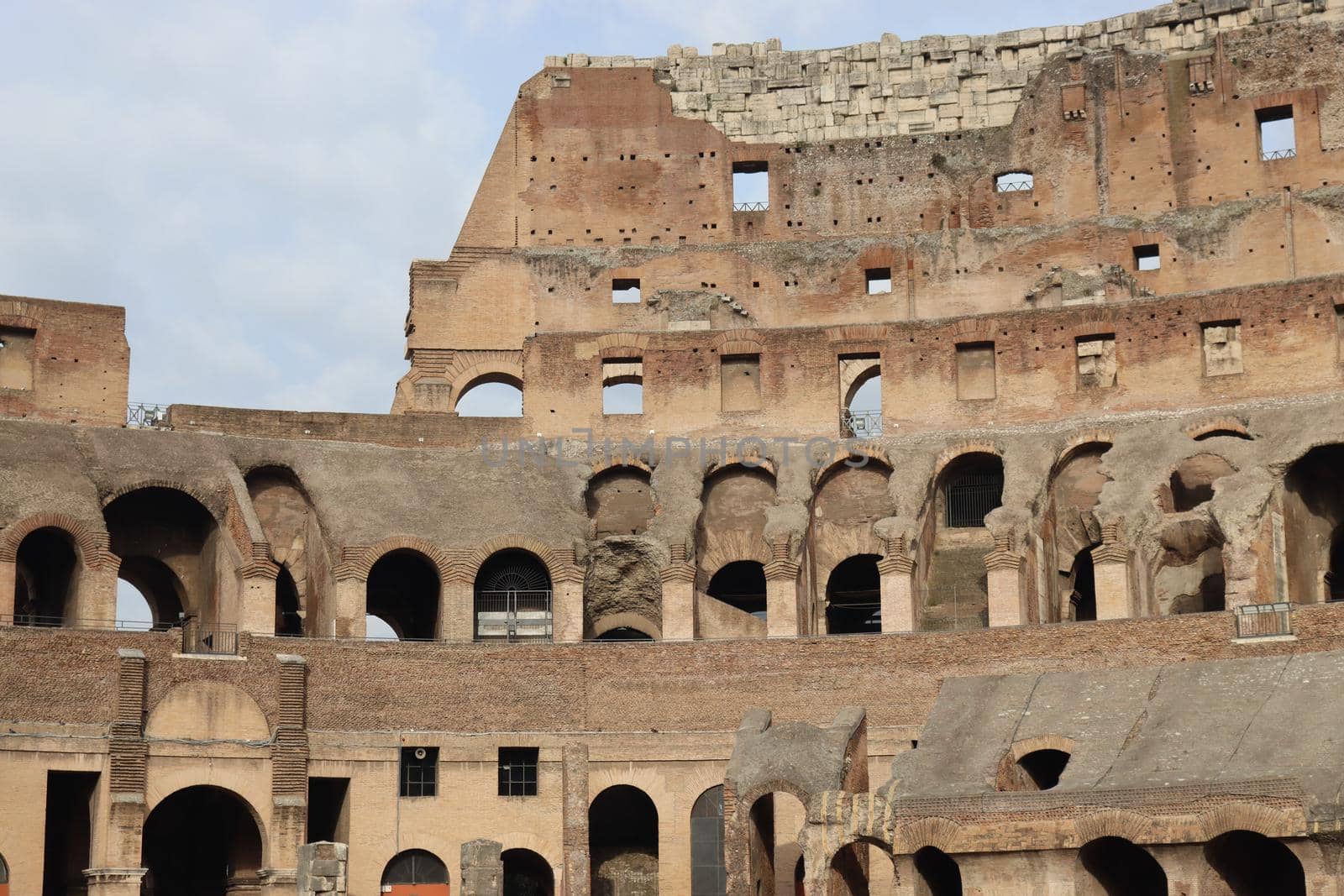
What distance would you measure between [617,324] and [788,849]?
17.7 metres

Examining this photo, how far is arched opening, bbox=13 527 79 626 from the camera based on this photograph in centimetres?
4212

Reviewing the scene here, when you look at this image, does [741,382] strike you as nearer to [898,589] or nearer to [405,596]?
[898,589]

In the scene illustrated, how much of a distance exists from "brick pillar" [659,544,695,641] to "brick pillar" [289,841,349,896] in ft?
32.3

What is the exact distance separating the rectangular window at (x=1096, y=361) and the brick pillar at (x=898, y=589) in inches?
249

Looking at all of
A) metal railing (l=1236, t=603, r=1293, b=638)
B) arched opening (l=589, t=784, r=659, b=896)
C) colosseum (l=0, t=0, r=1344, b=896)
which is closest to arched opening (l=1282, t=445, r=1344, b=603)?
colosseum (l=0, t=0, r=1344, b=896)

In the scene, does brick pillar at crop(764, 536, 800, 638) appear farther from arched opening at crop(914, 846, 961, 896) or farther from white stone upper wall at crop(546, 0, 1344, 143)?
white stone upper wall at crop(546, 0, 1344, 143)

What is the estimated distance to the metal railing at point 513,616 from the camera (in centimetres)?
4362

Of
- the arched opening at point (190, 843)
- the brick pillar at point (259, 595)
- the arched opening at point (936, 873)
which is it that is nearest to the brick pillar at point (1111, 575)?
the arched opening at point (936, 873)

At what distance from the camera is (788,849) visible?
125ft

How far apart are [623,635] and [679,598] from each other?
3192 millimetres

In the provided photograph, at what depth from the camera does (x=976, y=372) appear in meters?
46.6

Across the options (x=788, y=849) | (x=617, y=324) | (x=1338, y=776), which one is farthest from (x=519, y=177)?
(x=1338, y=776)

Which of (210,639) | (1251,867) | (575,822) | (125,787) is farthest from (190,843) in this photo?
(1251,867)

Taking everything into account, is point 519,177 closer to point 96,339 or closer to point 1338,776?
point 96,339
